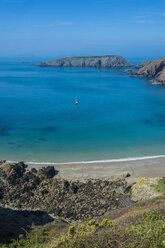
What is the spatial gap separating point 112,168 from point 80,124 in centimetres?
1696

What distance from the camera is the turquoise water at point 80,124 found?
29.6 metres

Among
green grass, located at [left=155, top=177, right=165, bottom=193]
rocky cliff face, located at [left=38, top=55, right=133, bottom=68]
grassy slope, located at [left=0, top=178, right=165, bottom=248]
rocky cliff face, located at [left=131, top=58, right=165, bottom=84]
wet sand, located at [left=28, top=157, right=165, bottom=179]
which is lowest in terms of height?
wet sand, located at [left=28, top=157, right=165, bottom=179]

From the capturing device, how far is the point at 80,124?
40.8 metres

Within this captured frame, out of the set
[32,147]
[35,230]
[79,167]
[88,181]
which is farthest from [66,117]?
[35,230]

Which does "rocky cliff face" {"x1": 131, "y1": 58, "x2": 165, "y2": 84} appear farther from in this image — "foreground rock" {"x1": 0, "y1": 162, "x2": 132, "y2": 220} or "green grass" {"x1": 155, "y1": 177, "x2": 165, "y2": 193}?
"green grass" {"x1": 155, "y1": 177, "x2": 165, "y2": 193}

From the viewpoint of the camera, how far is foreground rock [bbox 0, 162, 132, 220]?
692 inches

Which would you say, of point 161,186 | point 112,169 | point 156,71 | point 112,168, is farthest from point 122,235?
point 156,71

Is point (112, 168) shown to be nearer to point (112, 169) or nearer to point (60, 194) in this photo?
point (112, 169)

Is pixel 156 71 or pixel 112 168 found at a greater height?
pixel 156 71

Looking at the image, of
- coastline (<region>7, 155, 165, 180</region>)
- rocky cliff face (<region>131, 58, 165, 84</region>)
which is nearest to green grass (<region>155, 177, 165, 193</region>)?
coastline (<region>7, 155, 165, 180</region>)

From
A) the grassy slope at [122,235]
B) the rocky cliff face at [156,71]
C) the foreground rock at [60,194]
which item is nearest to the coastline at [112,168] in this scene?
the foreground rock at [60,194]

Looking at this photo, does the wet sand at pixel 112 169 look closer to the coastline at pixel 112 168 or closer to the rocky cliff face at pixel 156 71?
the coastline at pixel 112 168

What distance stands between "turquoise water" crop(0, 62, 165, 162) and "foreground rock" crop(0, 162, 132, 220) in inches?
240

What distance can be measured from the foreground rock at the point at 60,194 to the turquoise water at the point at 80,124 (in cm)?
610
